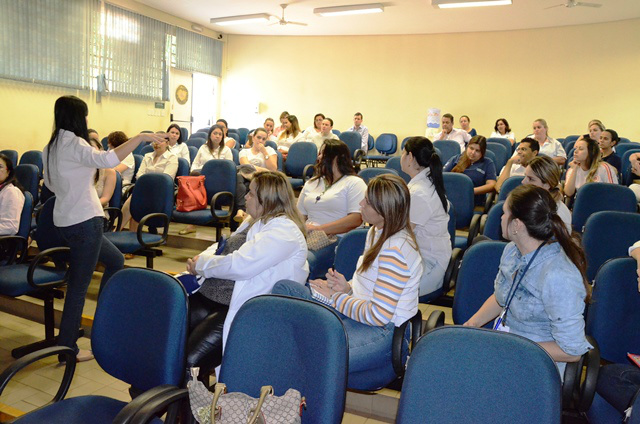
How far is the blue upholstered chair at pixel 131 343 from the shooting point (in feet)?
5.86

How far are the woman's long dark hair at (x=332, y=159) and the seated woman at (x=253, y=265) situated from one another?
1082mm

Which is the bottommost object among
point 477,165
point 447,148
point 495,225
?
point 495,225

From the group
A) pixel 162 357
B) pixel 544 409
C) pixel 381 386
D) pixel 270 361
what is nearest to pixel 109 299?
pixel 162 357

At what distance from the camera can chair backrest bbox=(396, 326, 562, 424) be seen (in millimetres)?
1345

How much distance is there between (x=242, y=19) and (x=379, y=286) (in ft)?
A: 30.3

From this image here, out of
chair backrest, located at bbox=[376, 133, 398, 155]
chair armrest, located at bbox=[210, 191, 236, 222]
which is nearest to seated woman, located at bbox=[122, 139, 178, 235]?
chair armrest, located at bbox=[210, 191, 236, 222]

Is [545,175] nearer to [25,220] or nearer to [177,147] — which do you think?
[25,220]

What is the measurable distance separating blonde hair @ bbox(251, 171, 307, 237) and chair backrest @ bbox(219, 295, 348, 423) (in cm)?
78

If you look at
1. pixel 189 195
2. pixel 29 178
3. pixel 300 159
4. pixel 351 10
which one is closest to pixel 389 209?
pixel 189 195

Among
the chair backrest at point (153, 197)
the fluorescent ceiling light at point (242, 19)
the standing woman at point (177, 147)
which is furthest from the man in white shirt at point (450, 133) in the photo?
the chair backrest at point (153, 197)

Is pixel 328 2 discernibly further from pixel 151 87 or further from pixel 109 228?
pixel 109 228

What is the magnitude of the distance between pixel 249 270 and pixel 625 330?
1.57 metres

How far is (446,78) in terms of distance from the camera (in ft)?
35.8

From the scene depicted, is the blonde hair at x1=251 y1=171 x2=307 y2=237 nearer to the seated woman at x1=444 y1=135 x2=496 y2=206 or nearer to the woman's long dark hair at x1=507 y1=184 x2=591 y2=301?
the woman's long dark hair at x1=507 y1=184 x2=591 y2=301
